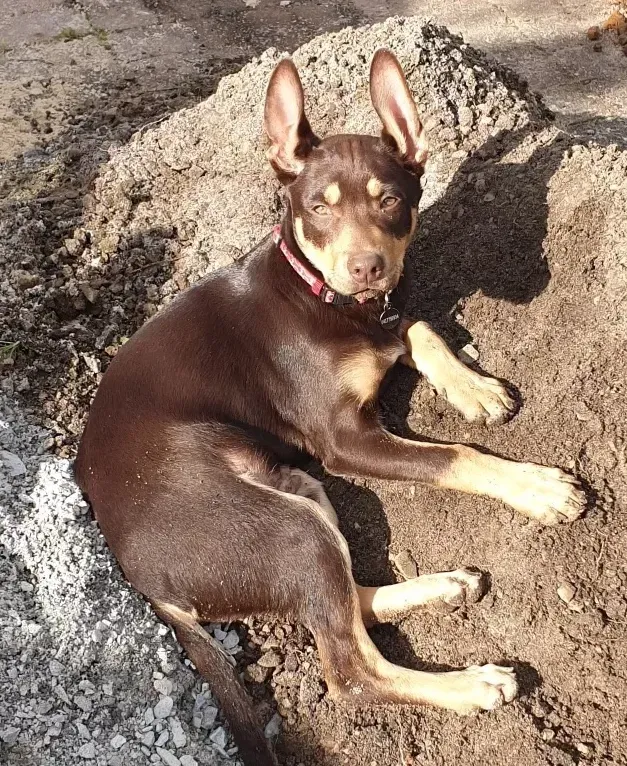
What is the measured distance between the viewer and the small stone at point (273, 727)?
11.7 ft

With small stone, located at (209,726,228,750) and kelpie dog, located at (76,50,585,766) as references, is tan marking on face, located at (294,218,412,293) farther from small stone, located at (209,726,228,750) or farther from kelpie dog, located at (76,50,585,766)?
small stone, located at (209,726,228,750)

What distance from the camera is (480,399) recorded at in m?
4.16

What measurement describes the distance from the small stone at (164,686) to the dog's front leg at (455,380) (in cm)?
200

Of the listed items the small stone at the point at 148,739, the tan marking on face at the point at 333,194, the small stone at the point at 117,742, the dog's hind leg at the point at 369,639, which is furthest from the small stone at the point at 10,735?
the tan marking on face at the point at 333,194

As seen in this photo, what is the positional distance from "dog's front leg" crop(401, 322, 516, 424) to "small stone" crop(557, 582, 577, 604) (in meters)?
0.95

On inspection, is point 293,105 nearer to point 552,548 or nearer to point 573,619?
point 552,548

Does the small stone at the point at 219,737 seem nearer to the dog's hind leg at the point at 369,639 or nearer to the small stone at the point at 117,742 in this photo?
the small stone at the point at 117,742

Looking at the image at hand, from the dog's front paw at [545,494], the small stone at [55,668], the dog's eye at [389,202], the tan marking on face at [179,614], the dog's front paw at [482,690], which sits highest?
the dog's eye at [389,202]

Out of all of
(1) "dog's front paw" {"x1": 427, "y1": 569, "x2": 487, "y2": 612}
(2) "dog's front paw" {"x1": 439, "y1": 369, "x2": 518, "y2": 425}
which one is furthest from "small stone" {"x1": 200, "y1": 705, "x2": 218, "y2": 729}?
(2) "dog's front paw" {"x1": 439, "y1": 369, "x2": 518, "y2": 425}

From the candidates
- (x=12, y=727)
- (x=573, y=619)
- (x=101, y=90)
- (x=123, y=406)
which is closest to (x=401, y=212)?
(x=123, y=406)

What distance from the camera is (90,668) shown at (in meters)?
3.55

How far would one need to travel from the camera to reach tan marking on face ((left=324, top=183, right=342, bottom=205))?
3.86m

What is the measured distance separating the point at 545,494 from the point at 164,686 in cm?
196

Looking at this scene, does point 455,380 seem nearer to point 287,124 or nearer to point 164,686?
point 287,124
